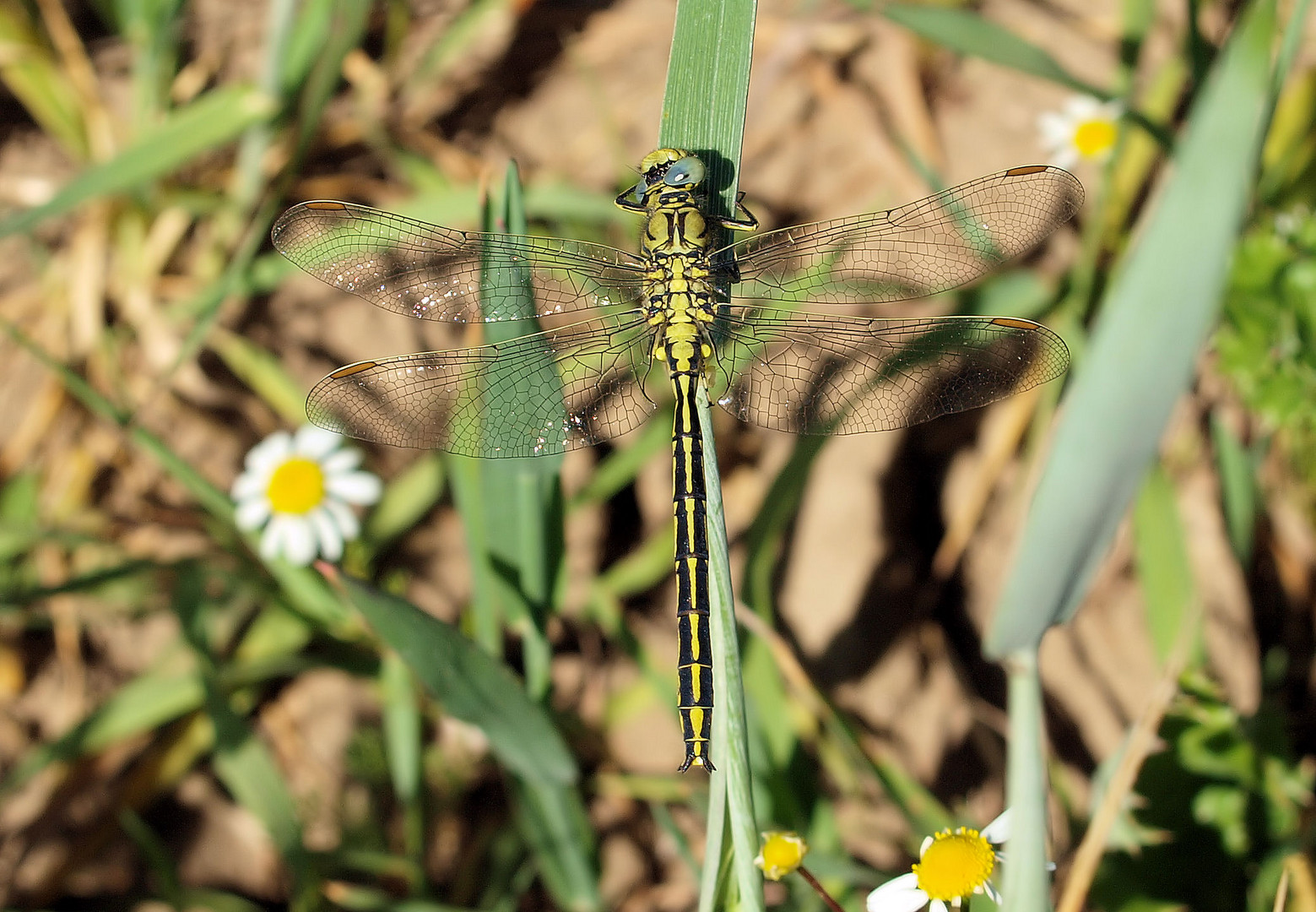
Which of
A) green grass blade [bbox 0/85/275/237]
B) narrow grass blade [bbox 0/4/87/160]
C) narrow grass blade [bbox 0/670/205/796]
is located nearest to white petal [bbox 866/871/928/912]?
narrow grass blade [bbox 0/670/205/796]

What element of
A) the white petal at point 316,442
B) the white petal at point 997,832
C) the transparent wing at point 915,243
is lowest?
the white petal at point 997,832

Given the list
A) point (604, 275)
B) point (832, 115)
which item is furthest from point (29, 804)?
point (832, 115)

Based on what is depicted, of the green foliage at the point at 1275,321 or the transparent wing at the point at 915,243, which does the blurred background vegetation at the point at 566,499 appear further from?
the transparent wing at the point at 915,243

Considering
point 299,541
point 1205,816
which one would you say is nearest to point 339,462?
point 299,541

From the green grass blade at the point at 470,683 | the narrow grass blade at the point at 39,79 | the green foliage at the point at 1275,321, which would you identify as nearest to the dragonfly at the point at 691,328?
the green grass blade at the point at 470,683

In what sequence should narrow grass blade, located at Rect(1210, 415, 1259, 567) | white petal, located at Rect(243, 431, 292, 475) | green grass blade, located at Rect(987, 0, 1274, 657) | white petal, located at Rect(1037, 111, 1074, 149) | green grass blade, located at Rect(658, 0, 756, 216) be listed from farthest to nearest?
1. white petal, located at Rect(1037, 111, 1074, 149)
2. narrow grass blade, located at Rect(1210, 415, 1259, 567)
3. white petal, located at Rect(243, 431, 292, 475)
4. green grass blade, located at Rect(658, 0, 756, 216)
5. green grass blade, located at Rect(987, 0, 1274, 657)

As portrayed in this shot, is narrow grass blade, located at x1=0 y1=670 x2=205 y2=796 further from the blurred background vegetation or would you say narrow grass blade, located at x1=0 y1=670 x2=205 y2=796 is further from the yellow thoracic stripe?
the yellow thoracic stripe
